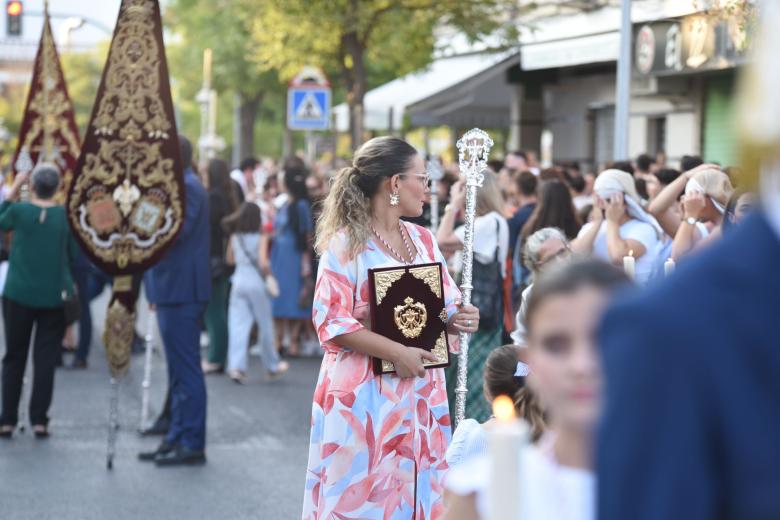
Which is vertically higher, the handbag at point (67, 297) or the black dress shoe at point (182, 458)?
the handbag at point (67, 297)

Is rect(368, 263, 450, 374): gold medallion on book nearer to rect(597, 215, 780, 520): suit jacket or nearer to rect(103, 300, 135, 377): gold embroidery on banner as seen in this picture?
rect(597, 215, 780, 520): suit jacket

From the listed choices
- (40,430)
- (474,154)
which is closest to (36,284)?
(40,430)

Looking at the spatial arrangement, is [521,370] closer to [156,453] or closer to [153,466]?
[153,466]

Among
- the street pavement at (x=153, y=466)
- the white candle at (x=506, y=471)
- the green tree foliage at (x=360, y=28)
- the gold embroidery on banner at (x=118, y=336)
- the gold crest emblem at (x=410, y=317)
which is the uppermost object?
the green tree foliage at (x=360, y=28)

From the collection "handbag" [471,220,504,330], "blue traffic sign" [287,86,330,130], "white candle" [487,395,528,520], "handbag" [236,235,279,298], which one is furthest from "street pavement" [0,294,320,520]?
"blue traffic sign" [287,86,330,130]

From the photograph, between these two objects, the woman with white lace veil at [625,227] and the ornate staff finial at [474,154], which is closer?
the ornate staff finial at [474,154]

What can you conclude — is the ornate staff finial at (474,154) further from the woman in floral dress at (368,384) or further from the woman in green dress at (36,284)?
the woman in green dress at (36,284)

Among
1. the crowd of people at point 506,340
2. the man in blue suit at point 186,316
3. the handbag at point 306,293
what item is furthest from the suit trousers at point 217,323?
the man in blue suit at point 186,316

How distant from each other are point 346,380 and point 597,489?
13.2 ft

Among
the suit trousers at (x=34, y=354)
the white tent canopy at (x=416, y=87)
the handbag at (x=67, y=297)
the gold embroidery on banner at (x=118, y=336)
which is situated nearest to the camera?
the gold embroidery on banner at (x=118, y=336)

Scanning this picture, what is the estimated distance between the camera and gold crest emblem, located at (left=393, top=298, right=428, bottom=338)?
558cm

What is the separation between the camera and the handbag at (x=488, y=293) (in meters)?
9.19

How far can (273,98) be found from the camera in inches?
1761

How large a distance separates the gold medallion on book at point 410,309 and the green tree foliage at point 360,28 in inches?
667
